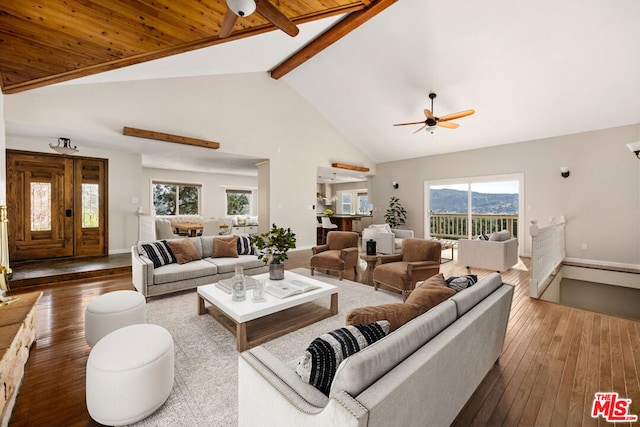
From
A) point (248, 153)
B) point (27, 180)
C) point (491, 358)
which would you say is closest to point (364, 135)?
point (248, 153)

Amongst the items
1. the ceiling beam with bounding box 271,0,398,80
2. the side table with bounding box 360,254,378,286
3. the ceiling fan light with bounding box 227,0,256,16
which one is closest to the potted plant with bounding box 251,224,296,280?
the side table with bounding box 360,254,378,286

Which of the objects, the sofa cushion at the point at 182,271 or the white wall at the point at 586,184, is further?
the white wall at the point at 586,184

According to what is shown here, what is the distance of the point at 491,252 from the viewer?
5.05 m

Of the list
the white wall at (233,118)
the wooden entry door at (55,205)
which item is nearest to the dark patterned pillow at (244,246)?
the white wall at (233,118)

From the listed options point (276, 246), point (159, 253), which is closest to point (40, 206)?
point (159, 253)

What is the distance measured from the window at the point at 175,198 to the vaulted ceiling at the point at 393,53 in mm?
4788

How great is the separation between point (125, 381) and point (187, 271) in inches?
91.5

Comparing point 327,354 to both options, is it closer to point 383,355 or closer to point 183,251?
point 383,355

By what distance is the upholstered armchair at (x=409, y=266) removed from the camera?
3531 millimetres

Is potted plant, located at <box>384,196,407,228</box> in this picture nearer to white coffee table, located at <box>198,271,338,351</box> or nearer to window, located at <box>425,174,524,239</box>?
window, located at <box>425,174,524,239</box>

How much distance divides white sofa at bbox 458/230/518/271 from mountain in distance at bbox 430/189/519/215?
77.2 inches

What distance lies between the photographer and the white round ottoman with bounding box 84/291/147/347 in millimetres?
2322

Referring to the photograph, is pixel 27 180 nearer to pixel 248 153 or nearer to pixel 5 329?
pixel 248 153

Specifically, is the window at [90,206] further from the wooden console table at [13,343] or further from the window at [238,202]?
the window at [238,202]
